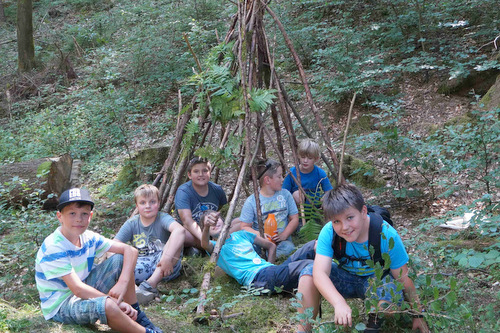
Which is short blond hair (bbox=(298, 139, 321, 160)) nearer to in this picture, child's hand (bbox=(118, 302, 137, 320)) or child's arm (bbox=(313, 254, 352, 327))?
child's arm (bbox=(313, 254, 352, 327))

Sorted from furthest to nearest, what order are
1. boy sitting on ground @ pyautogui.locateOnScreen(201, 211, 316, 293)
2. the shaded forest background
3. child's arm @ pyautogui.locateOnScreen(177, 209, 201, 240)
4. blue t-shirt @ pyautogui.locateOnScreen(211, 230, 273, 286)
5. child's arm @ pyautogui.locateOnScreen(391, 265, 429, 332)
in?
child's arm @ pyautogui.locateOnScreen(177, 209, 201, 240)
blue t-shirt @ pyautogui.locateOnScreen(211, 230, 273, 286)
boy sitting on ground @ pyautogui.locateOnScreen(201, 211, 316, 293)
the shaded forest background
child's arm @ pyautogui.locateOnScreen(391, 265, 429, 332)

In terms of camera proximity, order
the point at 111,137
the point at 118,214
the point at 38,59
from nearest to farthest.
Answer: the point at 118,214
the point at 111,137
the point at 38,59

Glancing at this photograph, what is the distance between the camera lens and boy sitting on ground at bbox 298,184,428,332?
2.51m

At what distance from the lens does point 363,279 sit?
278 cm

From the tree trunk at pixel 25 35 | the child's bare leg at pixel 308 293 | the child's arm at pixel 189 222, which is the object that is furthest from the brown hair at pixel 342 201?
the tree trunk at pixel 25 35

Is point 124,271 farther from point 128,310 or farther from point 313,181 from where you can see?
point 313,181

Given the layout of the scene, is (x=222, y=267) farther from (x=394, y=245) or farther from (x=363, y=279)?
(x=394, y=245)

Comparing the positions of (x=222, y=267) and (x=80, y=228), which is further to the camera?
(x=222, y=267)

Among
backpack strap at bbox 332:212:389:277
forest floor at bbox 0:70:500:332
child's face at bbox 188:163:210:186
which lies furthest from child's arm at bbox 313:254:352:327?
child's face at bbox 188:163:210:186

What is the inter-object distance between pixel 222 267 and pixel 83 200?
4.98 ft

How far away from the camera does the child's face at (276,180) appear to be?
432 cm

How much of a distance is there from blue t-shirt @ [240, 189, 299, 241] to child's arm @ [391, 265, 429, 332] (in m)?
1.84

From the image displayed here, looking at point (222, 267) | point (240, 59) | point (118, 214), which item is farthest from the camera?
point (118, 214)

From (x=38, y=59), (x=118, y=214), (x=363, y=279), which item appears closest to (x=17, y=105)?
(x=38, y=59)
